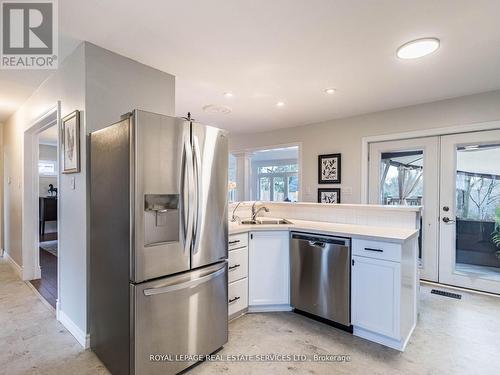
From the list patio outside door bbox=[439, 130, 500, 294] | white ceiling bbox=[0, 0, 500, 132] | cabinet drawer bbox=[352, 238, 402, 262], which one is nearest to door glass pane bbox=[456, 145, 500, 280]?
patio outside door bbox=[439, 130, 500, 294]

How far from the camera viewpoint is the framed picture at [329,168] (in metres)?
4.47

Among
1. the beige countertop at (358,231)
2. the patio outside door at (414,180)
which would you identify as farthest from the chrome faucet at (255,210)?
the patio outside door at (414,180)

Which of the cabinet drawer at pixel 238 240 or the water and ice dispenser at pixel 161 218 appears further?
the cabinet drawer at pixel 238 240

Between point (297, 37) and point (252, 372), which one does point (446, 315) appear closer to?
point (252, 372)

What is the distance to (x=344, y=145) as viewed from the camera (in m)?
4.40

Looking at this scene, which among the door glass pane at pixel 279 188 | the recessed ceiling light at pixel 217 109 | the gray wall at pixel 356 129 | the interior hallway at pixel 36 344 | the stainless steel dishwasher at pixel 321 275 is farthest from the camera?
the door glass pane at pixel 279 188

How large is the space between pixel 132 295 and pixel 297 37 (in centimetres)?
218

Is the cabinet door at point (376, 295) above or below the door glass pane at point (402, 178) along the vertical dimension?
below

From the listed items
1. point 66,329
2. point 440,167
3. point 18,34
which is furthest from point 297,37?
point 66,329

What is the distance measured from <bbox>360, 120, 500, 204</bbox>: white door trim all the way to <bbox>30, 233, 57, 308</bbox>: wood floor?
14.3 feet

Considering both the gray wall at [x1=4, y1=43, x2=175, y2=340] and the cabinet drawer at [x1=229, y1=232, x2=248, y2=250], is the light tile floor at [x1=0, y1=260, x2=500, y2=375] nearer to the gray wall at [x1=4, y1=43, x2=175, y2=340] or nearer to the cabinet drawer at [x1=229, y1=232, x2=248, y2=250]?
the gray wall at [x1=4, y1=43, x2=175, y2=340]

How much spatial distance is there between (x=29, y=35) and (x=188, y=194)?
1767 mm

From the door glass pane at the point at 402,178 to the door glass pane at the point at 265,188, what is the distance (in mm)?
6032

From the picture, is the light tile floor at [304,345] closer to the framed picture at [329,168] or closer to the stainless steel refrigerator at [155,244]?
the stainless steel refrigerator at [155,244]
